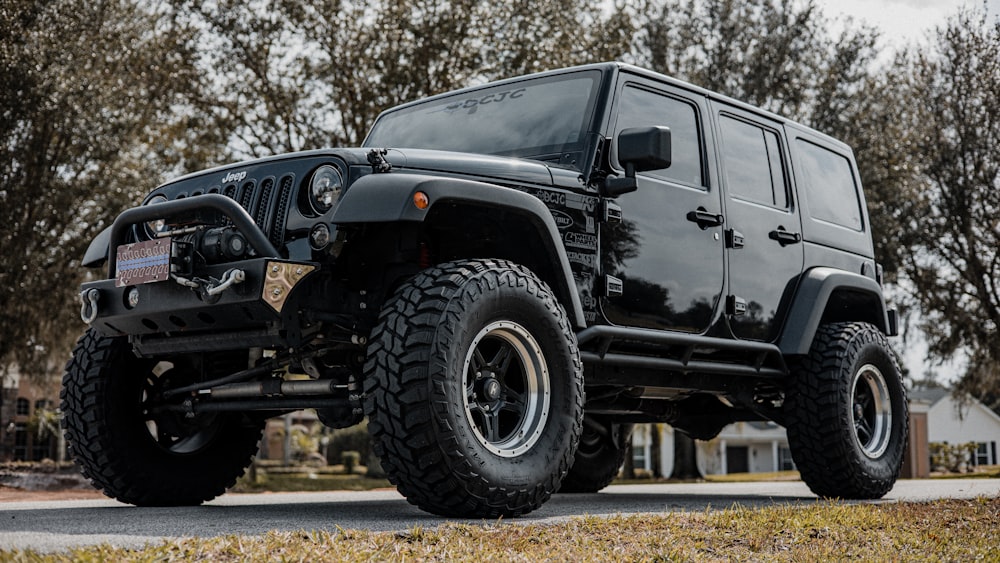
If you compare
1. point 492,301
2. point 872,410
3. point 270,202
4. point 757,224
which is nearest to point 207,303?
point 270,202

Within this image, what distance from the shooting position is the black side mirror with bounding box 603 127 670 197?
584cm

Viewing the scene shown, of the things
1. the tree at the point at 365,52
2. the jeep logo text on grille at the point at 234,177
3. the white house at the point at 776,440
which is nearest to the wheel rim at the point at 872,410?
the jeep logo text on grille at the point at 234,177

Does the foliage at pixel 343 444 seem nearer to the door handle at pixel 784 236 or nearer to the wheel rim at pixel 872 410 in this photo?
the wheel rim at pixel 872 410

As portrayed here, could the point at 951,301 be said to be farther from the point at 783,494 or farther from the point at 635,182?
the point at 635,182

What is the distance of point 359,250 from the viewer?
5387 mm

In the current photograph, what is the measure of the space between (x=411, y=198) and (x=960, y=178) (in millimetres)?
20422

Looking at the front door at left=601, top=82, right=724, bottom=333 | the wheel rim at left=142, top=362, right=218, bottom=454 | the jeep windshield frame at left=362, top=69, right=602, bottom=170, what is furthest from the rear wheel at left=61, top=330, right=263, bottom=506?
the front door at left=601, top=82, right=724, bottom=333

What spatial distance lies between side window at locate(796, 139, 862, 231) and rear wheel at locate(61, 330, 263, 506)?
444cm

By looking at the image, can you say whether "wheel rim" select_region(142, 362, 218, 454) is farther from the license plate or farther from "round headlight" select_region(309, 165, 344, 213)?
"round headlight" select_region(309, 165, 344, 213)

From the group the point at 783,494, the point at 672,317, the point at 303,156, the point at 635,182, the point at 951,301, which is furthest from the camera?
the point at 951,301

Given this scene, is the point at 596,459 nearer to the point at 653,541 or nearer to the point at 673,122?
the point at 673,122

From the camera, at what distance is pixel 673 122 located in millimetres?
6918

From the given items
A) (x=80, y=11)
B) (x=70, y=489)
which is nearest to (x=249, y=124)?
(x=80, y=11)

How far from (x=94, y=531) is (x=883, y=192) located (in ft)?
64.4
